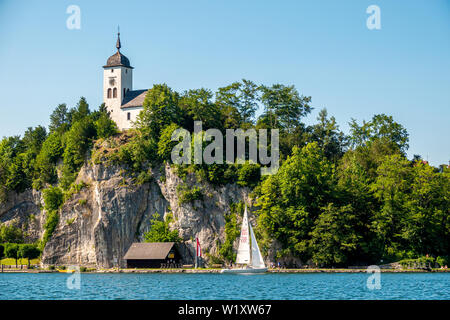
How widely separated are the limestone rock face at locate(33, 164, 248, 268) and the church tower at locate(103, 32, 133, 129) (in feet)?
33.0

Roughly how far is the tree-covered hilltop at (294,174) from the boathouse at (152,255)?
3.42 metres

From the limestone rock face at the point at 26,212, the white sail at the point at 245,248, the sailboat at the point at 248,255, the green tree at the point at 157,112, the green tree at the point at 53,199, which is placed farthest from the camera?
the limestone rock face at the point at 26,212

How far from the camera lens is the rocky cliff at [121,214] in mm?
77812

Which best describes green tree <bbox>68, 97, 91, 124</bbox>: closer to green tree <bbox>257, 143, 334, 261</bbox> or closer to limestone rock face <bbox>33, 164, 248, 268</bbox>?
limestone rock face <bbox>33, 164, 248, 268</bbox>

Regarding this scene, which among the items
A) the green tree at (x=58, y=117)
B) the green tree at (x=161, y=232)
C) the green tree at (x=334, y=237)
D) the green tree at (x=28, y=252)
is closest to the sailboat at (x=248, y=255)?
the green tree at (x=334, y=237)

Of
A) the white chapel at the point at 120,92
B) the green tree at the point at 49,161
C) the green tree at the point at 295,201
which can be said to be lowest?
the green tree at the point at 295,201

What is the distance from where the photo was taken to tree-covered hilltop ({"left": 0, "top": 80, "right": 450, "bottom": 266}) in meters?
69.9

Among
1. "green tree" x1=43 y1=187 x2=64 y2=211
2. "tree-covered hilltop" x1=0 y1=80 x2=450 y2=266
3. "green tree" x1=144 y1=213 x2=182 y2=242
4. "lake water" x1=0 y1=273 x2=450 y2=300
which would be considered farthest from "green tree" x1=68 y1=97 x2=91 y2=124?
"lake water" x1=0 y1=273 x2=450 y2=300

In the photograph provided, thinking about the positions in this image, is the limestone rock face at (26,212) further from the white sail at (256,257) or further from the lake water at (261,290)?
the lake water at (261,290)

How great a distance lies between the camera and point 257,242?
71.5m

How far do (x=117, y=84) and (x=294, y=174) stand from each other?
117ft

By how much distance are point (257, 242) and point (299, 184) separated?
8677 millimetres
